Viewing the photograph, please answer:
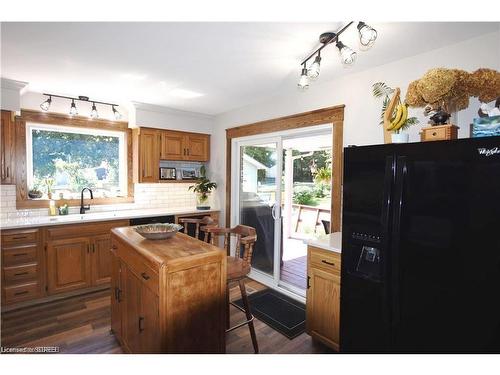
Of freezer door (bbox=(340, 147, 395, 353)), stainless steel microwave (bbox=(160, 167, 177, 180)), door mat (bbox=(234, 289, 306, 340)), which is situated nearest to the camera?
freezer door (bbox=(340, 147, 395, 353))

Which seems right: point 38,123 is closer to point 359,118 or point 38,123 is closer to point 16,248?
point 16,248

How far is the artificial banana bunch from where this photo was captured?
177 cm

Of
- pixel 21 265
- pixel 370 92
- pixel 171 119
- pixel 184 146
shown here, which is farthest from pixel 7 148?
pixel 370 92

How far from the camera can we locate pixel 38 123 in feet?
11.3

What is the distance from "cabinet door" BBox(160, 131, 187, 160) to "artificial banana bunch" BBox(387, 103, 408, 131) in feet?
10.9

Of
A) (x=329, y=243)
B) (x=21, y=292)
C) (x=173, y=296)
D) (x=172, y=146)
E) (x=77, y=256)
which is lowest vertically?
(x=21, y=292)

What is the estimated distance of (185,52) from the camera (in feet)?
7.14

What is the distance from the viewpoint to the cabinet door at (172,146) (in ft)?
13.6

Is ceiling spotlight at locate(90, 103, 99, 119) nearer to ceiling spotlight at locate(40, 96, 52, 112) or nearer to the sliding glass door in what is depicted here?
ceiling spotlight at locate(40, 96, 52, 112)

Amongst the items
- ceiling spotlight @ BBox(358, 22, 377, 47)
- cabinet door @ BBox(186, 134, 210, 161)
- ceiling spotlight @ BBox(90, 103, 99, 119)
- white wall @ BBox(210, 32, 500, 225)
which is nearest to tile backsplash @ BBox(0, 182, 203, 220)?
cabinet door @ BBox(186, 134, 210, 161)

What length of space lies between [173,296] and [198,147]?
11.0 ft

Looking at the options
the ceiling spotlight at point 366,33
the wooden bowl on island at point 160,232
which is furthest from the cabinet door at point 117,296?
the ceiling spotlight at point 366,33

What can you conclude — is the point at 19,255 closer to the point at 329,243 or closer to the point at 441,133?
the point at 329,243
